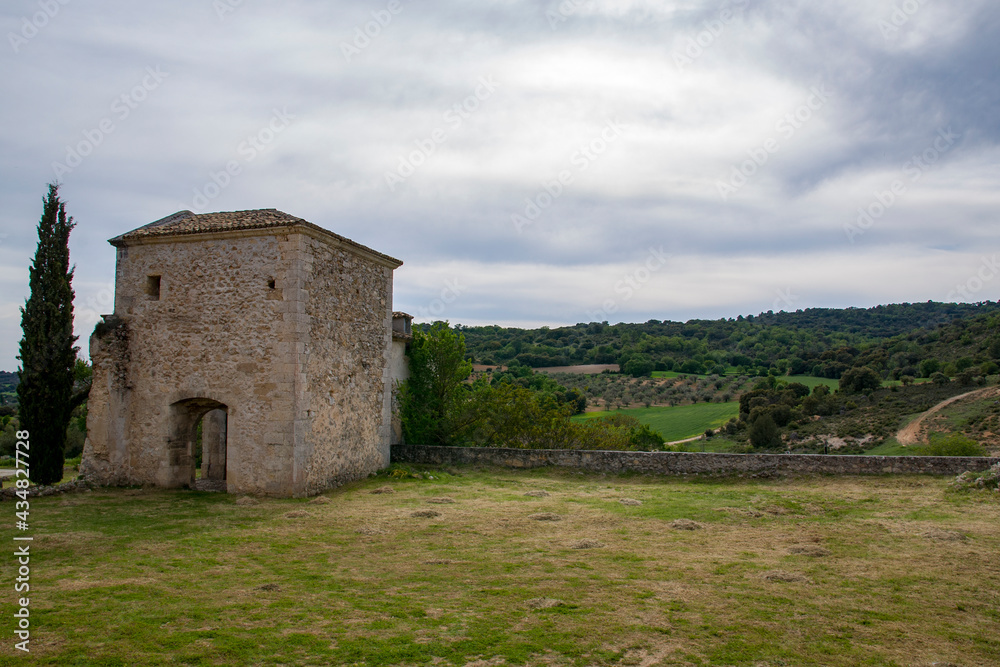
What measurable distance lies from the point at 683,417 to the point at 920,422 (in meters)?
15.9

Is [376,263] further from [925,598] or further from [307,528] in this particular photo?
[925,598]

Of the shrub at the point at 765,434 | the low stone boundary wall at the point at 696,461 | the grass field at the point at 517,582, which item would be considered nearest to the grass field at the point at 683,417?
the shrub at the point at 765,434

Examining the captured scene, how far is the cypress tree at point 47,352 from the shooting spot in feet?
49.4

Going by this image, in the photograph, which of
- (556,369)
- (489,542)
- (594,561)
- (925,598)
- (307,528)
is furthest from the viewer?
(556,369)

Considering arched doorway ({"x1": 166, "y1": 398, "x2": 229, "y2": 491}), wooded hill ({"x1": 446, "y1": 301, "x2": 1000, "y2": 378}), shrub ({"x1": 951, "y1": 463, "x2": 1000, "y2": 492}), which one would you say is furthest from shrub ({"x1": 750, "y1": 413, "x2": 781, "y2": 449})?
arched doorway ({"x1": 166, "y1": 398, "x2": 229, "y2": 491})

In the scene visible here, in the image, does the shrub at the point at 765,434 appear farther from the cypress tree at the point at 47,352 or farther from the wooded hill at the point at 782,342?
the cypress tree at the point at 47,352

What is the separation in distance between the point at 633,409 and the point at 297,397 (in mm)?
37938

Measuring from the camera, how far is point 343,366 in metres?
14.6

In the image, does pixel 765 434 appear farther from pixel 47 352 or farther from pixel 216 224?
pixel 47 352

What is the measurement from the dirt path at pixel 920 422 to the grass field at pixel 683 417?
11355 mm

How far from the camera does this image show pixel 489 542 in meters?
9.29

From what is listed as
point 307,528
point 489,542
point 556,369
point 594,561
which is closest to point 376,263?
point 307,528

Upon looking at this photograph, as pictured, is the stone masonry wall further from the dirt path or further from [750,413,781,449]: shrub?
the dirt path

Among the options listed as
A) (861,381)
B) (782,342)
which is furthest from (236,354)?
(782,342)
